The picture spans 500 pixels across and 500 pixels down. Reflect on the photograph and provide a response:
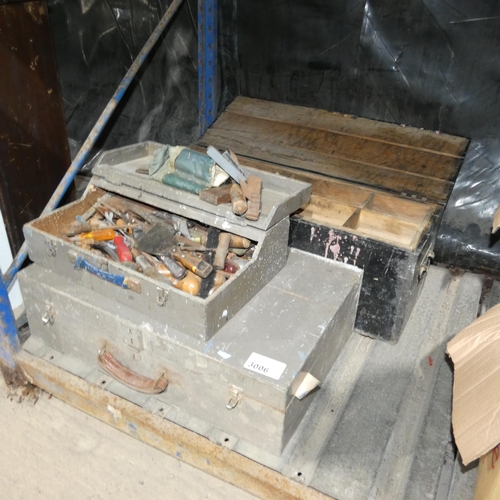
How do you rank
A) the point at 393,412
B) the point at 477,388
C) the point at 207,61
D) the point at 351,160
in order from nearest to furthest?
the point at 477,388, the point at 393,412, the point at 351,160, the point at 207,61

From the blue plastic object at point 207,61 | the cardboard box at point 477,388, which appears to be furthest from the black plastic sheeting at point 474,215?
the blue plastic object at point 207,61

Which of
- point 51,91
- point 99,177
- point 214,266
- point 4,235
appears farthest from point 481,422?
point 51,91

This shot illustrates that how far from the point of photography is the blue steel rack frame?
5.40ft

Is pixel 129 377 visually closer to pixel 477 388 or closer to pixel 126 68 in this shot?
pixel 477 388

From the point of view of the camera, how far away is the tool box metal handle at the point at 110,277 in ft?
4.55

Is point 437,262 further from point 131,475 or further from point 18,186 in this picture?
point 18,186

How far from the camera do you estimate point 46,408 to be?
1.73 m

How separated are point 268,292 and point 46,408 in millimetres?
902

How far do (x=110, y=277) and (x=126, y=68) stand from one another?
→ 5.37ft

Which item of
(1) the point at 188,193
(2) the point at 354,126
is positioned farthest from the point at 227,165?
(2) the point at 354,126

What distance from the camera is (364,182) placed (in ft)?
6.65

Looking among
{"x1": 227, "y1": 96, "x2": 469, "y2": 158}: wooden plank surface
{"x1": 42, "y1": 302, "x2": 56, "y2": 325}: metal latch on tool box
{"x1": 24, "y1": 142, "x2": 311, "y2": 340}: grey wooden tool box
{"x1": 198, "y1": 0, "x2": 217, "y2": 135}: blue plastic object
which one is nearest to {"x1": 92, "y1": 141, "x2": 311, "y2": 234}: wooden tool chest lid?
{"x1": 24, "y1": 142, "x2": 311, "y2": 340}: grey wooden tool box

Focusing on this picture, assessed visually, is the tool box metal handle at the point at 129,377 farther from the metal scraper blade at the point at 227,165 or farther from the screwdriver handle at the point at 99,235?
the metal scraper blade at the point at 227,165

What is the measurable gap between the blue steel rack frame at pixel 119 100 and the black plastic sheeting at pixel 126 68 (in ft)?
0.39
